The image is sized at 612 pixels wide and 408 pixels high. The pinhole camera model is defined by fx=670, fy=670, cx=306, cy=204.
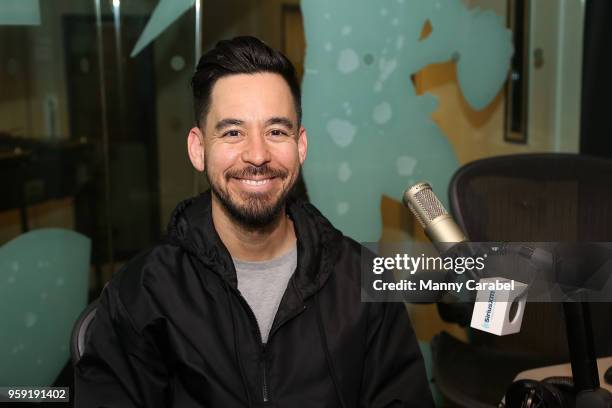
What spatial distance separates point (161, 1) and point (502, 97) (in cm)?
140

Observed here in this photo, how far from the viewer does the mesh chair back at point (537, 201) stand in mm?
1854

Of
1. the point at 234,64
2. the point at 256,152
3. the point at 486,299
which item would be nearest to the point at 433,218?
the point at 486,299

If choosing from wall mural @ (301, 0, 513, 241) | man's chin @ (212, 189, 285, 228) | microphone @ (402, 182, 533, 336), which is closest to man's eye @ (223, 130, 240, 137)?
man's chin @ (212, 189, 285, 228)

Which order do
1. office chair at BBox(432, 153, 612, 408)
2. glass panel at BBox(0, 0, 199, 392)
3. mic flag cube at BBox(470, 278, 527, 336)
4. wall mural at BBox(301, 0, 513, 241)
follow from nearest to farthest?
mic flag cube at BBox(470, 278, 527, 336)
office chair at BBox(432, 153, 612, 408)
glass panel at BBox(0, 0, 199, 392)
wall mural at BBox(301, 0, 513, 241)

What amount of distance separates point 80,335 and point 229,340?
28 centimetres

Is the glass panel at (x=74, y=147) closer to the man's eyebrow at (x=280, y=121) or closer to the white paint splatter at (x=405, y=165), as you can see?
the white paint splatter at (x=405, y=165)

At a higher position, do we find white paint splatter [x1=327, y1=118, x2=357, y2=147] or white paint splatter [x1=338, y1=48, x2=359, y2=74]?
white paint splatter [x1=338, y1=48, x2=359, y2=74]

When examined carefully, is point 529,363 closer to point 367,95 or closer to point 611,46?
point 367,95

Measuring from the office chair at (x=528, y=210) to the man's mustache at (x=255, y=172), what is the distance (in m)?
0.71

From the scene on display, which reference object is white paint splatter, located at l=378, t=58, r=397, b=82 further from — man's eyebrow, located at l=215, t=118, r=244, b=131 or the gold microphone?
the gold microphone

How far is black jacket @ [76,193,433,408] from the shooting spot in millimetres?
1260

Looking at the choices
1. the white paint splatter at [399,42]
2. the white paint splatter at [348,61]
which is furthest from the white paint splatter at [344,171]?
the white paint splatter at [399,42]

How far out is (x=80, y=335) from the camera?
126 cm

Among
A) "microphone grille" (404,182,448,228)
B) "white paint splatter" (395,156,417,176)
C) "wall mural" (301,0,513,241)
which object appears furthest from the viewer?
"white paint splatter" (395,156,417,176)
